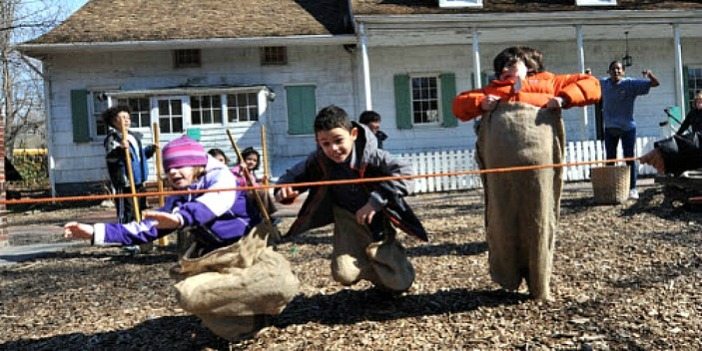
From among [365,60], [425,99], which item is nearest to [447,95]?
[425,99]

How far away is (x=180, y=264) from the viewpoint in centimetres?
352

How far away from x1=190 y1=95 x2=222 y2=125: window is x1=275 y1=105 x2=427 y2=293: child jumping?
12.8 meters

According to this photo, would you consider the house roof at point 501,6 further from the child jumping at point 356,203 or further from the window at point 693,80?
the child jumping at point 356,203

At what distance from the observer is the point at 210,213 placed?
136 inches

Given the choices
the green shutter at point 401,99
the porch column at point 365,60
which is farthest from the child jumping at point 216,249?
the green shutter at point 401,99

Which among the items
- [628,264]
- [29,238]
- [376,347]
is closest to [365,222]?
[376,347]

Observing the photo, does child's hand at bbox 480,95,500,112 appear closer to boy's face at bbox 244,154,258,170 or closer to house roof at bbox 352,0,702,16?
boy's face at bbox 244,154,258,170

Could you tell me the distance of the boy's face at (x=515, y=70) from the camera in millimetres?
4027

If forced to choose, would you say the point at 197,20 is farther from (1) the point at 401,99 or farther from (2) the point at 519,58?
(2) the point at 519,58

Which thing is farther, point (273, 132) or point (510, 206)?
point (273, 132)

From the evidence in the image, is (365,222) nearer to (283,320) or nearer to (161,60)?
(283,320)

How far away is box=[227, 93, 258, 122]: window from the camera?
16625 mm

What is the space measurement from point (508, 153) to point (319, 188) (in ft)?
3.70

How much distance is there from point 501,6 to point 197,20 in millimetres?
7400
